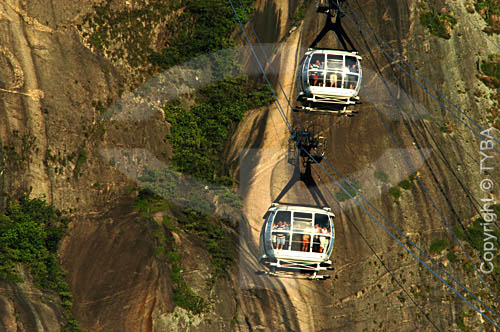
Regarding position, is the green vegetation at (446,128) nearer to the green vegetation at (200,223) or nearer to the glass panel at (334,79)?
the glass panel at (334,79)

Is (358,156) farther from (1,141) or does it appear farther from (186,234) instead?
(1,141)

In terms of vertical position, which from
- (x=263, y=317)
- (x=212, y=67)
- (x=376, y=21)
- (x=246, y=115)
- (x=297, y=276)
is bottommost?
(x=263, y=317)

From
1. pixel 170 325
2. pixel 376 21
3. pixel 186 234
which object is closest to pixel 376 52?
pixel 376 21

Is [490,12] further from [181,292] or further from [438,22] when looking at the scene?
[181,292]

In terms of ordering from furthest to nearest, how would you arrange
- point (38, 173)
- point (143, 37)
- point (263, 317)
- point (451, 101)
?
point (451, 101), point (143, 37), point (263, 317), point (38, 173)

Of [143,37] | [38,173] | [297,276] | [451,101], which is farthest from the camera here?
[451,101]

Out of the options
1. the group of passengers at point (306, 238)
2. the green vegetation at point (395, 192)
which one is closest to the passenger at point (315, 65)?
the group of passengers at point (306, 238)
